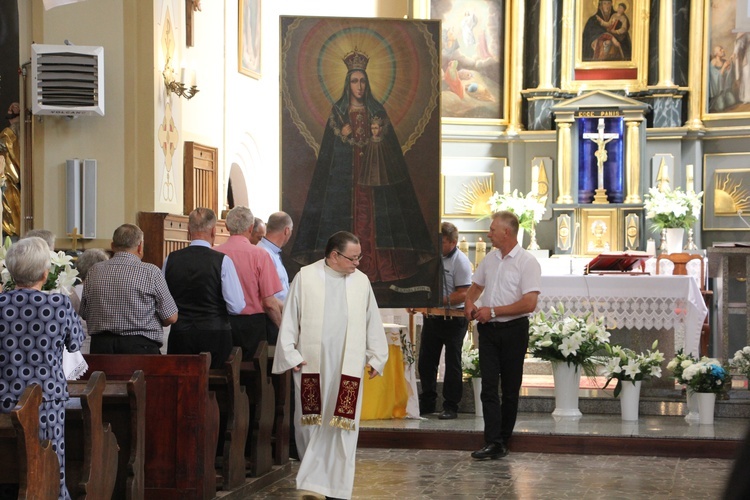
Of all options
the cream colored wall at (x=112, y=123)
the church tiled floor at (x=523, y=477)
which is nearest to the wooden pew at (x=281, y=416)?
the church tiled floor at (x=523, y=477)

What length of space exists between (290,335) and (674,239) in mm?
10277

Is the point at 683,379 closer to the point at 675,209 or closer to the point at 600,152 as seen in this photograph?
the point at 675,209

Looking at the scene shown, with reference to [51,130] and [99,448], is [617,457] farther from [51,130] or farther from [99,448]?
[51,130]

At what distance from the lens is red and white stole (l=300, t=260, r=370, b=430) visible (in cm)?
578

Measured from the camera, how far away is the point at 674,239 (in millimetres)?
15047

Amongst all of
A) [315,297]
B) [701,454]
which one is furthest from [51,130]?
[701,454]

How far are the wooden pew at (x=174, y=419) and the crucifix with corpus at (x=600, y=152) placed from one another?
11.3m

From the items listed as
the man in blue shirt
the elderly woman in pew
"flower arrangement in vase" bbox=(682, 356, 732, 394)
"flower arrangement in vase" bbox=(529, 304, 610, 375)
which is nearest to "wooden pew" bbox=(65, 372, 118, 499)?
the elderly woman in pew

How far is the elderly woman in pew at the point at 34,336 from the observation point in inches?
169

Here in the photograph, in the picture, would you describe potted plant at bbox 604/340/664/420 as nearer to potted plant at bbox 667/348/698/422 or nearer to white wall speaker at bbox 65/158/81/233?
potted plant at bbox 667/348/698/422

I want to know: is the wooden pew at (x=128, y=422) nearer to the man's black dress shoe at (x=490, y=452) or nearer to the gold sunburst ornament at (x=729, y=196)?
the man's black dress shoe at (x=490, y=452)

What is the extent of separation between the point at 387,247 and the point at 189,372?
2.63 metres

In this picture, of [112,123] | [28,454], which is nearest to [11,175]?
[112,123]

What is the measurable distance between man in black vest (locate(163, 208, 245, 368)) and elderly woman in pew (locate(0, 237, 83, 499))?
193 cm
